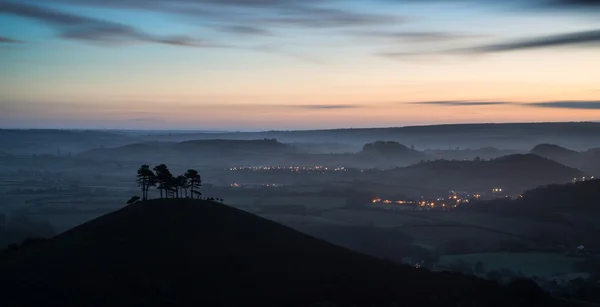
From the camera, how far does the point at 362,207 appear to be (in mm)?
176500

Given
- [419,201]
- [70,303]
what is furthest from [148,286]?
[419,201]

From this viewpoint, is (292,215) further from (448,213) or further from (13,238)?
(13,238)

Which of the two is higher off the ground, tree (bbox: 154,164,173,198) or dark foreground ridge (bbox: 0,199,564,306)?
tree (bbox: 154,164,173,198)

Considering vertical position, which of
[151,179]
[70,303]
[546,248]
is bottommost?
[546,248]

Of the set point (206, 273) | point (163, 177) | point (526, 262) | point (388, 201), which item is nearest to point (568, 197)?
point (388, 201)

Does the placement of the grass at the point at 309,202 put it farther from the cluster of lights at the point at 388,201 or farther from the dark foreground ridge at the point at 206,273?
the dark foreground ridge at the point at 206,273

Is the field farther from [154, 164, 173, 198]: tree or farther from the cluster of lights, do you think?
the cluster of lights

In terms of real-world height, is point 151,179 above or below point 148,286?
above

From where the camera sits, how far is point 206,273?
60.8 metres

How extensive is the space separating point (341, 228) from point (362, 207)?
44.9 meters

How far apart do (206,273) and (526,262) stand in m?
67.9

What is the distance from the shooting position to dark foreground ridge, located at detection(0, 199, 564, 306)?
5478 cm

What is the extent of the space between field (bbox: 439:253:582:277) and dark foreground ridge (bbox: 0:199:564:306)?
36.8 meters

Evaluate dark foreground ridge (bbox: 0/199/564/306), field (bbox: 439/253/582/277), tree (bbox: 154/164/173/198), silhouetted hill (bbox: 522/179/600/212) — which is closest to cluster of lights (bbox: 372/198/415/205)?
silhouetted hill (bbox: 522/179/600/212)
